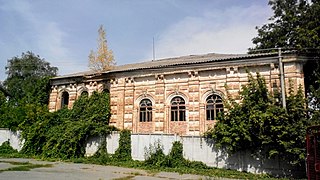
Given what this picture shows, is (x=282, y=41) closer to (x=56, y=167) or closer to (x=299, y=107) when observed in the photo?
(x=299, y=107)

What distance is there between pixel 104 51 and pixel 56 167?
1201cm

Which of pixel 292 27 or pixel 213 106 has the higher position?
pixel 292 27

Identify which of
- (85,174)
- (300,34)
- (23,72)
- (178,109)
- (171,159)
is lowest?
(85,174)

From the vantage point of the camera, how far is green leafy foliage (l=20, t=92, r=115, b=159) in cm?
1745

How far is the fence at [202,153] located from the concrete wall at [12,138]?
19.8 feet

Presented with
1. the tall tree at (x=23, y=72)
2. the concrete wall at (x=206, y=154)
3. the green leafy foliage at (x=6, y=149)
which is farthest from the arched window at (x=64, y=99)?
the tall tree at (x=23, y=72)

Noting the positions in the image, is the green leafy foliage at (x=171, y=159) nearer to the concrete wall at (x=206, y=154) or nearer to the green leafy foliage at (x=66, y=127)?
the concrete wall at (x=206, y=154)

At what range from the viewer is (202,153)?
14344 mm

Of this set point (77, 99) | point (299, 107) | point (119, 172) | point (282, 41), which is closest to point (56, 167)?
point (119, 172)

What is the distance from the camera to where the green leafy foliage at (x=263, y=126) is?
11.9 m

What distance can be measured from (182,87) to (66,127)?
27.9 ft

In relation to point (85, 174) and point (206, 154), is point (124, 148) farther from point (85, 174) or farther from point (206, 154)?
point (206, 154)

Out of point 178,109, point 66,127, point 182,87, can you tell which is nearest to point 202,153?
point 178,109

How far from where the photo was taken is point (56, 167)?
14383 millimetres
